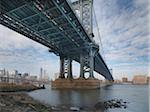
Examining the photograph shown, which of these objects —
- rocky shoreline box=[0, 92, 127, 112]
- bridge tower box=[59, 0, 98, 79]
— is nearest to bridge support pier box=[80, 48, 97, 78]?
bridge tower box=[59, 0, 98, 79]

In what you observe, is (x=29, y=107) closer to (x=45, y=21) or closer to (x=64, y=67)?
(x=45, y=21)

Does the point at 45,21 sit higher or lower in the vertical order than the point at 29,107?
higher

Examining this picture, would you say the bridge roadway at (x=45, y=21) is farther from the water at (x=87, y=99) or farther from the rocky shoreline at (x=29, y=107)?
the rocky shoreline at (x=29, y=107)

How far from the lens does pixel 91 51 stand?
2072 inches

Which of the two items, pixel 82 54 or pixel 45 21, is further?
pixel 82 54

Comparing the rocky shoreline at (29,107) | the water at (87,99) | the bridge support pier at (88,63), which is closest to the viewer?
the rocky shoreline at (29,107)

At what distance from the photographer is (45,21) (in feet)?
117

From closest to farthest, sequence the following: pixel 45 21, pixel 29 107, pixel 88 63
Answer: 1. pixel 29 107
2. pixel 45 21
3. pixel 88 63

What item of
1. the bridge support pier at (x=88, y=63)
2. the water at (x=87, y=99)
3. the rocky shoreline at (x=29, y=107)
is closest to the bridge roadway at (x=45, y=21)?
the bridge support pier at (x=88, y=63)

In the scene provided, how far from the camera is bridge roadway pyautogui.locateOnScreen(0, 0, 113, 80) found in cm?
2968

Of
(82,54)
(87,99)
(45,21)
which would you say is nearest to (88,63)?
(82,54)

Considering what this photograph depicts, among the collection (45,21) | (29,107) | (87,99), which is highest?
(45,21)

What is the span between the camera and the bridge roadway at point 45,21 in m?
29.7

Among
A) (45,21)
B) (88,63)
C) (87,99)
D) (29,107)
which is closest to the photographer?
(29,107)
